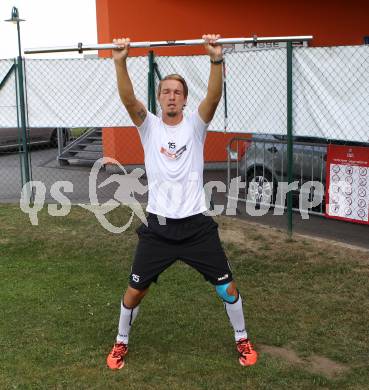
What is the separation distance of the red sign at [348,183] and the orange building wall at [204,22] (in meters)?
4.89

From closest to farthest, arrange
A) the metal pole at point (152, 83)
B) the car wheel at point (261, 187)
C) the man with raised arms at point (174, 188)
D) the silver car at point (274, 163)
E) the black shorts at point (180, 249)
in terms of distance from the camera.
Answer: the man with raised arms at point (174, 188) < the black shorts at point (180, 249) < the silver car at point (274, 163) < the car wheel at point (261, 187) < the metal pole at point (152, 83)

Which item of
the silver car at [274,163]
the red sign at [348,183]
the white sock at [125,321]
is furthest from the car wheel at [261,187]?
the white sock at [125,321]

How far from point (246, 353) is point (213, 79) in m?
1.93

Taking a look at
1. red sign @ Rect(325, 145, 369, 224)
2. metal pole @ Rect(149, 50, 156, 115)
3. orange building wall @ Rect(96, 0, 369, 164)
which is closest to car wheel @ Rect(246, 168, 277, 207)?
red sign @ Rect(325, 145, 369, 224)

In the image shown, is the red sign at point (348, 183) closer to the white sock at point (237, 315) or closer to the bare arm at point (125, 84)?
the white sock at point (237, 315)

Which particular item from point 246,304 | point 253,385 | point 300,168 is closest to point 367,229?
point 300,168

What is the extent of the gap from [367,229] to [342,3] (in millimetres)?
6657

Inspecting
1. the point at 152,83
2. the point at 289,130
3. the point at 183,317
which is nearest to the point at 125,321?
the point at 183,317

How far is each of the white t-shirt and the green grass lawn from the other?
1.15 m

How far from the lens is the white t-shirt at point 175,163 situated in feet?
13.8

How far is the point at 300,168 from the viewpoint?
27.7ft

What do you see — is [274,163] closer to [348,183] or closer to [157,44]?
[348,183]

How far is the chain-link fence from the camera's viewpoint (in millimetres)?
7098

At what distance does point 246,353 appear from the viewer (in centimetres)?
449
